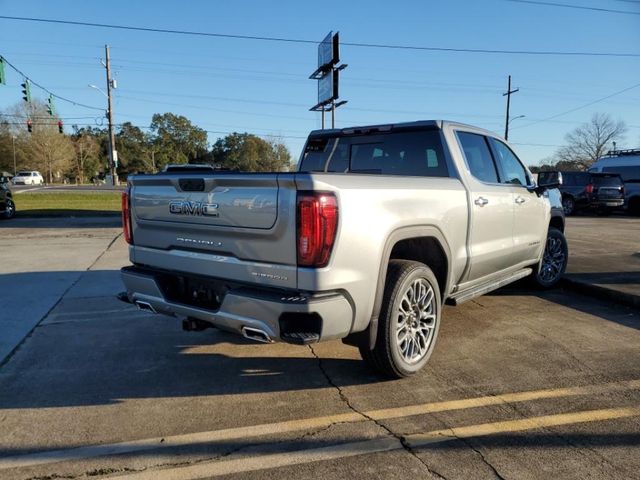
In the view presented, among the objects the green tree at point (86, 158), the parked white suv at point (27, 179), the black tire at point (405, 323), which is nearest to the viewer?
the black tire at point (405, 323)

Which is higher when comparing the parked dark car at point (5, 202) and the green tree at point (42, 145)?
the green tree at point (42, 145)

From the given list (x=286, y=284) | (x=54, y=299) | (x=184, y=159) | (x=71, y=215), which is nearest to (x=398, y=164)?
(x=286, y=284)

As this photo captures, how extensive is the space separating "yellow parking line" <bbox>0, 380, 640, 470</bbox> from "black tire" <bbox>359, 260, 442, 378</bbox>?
38cm

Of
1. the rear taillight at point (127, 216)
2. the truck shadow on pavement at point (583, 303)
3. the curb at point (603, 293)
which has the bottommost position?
the truck shadow on pavement at point (583, 303)

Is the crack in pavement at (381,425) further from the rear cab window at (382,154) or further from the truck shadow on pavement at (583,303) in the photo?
the truck shadow on pavement at (583,303)

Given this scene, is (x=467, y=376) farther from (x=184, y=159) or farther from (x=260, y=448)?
(x=184, y=159)

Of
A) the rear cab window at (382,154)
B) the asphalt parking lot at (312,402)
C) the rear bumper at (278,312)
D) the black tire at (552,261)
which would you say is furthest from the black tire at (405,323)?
the black tire at (552,261)

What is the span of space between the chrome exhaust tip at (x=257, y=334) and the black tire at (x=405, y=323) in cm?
76

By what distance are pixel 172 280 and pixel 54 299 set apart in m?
3.50

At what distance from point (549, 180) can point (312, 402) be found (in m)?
4.22

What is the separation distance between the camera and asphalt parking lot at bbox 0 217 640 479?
8.98 ft

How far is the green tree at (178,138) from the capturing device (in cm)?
8825

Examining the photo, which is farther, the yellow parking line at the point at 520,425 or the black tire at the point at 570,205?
the black tire at the point at 570,205

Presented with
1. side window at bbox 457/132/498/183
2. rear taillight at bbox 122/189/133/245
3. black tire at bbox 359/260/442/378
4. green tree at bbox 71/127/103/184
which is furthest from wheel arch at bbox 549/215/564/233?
green tree at bbox 71/127/103/184
